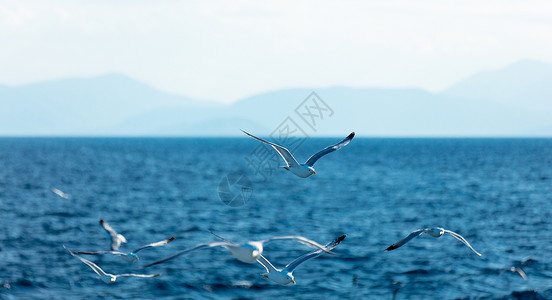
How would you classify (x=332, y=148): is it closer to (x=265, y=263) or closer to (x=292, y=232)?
(x=265, y=263)

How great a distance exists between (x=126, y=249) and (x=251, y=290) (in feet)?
41.4

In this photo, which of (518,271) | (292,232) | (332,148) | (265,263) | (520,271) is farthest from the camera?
(292,232)

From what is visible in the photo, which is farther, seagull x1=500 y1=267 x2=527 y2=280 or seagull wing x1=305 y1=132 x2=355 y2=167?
seagull x1=500 y1=267 x2=527 y2=280

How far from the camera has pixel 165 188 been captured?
8612 cm

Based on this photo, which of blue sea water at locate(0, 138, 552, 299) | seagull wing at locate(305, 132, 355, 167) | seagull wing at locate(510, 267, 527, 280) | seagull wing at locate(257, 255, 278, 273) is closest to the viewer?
seagull wing at locate(257, 255, 278, 273)

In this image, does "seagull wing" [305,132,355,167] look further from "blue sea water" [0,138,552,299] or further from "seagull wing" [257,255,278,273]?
"blue sea water" [0,138,552,299]

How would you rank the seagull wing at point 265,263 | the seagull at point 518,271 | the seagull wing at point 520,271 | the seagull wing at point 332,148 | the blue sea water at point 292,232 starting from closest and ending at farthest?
the seagull wing at point 265,263 < the seagull wing at point 332,148 < the blue sea water at point 292,232 < the seagull wing at point 520,271 < the seagull at point 518,271

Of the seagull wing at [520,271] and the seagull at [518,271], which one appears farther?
the seagull at [518,271]

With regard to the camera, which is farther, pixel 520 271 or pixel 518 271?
pixel 518 271

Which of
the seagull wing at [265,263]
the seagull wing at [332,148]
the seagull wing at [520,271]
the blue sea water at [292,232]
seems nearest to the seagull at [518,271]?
the seagull wing at [520,271]

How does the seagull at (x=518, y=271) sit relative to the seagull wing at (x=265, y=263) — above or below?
below

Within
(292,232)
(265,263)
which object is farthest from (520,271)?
(265,263)

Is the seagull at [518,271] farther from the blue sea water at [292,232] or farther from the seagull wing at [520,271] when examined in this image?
the blue sea water at [292,232]

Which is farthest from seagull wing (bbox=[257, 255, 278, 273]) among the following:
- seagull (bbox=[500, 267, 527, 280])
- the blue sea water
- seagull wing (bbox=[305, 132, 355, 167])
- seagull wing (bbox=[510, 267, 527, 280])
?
seagull (bbox=[500, 267, 527, 280])
